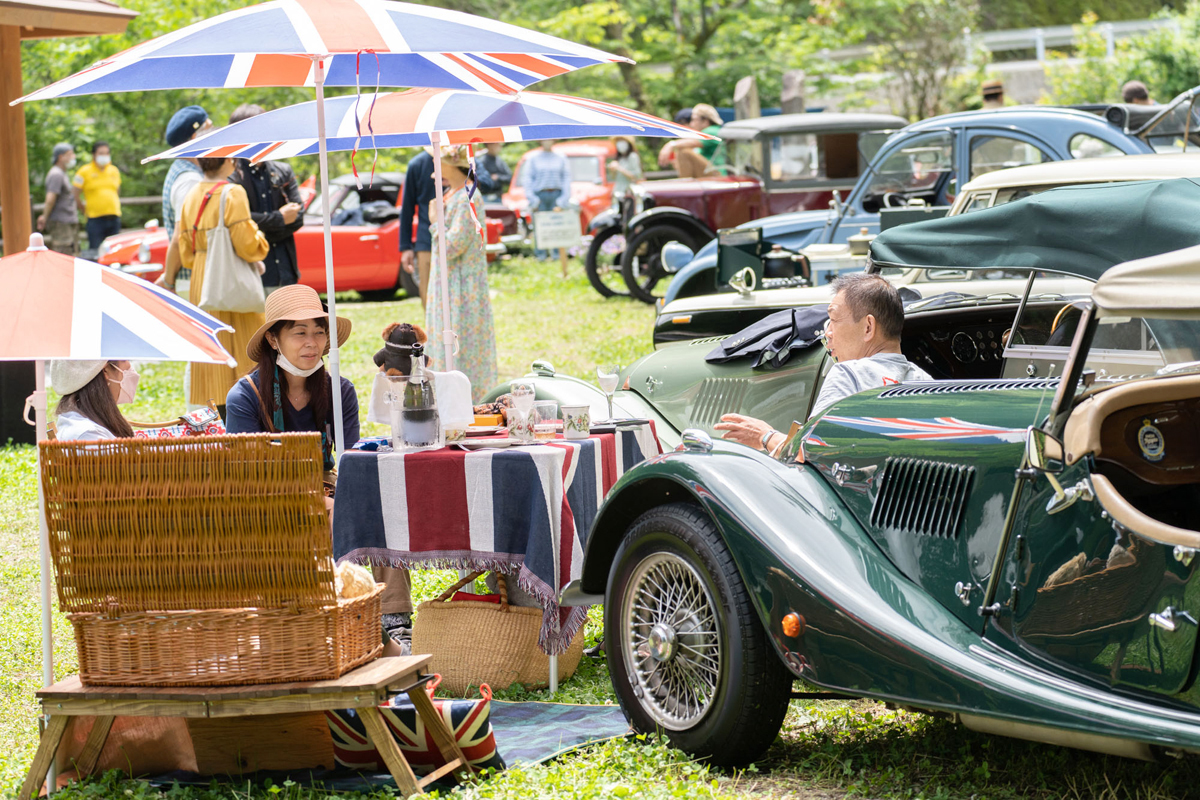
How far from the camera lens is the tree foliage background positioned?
943 inches

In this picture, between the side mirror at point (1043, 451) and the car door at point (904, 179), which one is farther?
the car door at point (904, 179)

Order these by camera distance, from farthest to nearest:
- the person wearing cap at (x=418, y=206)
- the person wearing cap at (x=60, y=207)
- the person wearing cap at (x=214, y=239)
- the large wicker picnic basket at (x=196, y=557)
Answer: the person wearing cap at (x=60, y=207) → the person wearing cap at (x=418, y=206) → the person wearing cap at (x=214, y=239) → the large wicker picnic basket at (x=196, y=557)

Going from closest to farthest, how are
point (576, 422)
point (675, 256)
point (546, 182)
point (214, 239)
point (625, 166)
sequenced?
point (576, 422) < point (214, 239) < point (675, 256) < point (625, 166) < point (546, 182)

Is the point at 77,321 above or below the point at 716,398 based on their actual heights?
above

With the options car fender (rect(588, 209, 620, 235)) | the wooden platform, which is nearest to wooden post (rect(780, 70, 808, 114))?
car fender (rect(588, 209, 620, 235))

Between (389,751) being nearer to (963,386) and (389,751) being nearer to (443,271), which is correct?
(963,386)

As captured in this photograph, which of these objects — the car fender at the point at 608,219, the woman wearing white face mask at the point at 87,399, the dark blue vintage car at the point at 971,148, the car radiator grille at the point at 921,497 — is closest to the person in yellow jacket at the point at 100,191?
the car fender at the point at 608,219

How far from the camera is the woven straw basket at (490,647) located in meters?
4.84

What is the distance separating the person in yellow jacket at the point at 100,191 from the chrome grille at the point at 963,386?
59.3 feet

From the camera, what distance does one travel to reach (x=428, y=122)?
602 centimetres

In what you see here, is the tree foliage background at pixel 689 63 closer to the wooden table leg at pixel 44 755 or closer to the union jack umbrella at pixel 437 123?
the union jack umbrella at pixel 437 123

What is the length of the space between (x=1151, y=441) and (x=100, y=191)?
1909 cm

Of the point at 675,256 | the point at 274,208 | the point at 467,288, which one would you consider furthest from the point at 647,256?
the point at 274,208

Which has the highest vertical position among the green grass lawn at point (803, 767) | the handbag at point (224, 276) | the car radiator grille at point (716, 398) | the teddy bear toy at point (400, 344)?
the handbag at point (224, 276)
